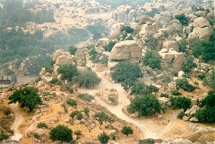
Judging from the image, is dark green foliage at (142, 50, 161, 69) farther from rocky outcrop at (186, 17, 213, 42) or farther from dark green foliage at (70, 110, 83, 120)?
dark green foliage at (70, 110, 83, 120)

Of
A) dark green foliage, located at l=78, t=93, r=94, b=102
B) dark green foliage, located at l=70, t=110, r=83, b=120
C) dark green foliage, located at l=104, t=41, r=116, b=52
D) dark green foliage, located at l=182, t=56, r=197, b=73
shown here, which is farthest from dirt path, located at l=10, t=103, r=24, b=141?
dark green foliage, located at l=104, t=41, r=116, b=52

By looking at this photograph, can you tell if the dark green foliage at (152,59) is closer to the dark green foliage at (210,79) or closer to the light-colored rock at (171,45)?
the light-colored rock at (171,45)

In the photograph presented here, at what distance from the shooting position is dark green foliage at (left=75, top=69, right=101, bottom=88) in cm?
6525

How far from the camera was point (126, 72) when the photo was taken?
7044 centimetres

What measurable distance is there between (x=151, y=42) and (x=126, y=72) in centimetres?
1517

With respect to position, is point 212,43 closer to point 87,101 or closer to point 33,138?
point 87,101

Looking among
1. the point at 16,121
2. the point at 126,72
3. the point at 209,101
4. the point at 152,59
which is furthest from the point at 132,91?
the point at 16,121

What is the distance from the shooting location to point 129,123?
51.2 metres

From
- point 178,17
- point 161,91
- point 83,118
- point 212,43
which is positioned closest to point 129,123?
point 83,118

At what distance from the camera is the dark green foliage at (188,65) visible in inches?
2781

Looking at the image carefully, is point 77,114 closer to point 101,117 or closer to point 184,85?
point 101,117

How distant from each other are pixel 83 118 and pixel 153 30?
45619mm

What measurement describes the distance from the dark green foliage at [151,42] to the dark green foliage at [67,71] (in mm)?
23557

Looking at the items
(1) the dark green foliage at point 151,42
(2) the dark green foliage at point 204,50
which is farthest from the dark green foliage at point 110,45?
(2) the dark green foliage at point 204,50
